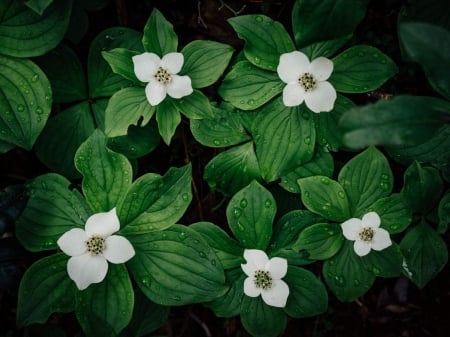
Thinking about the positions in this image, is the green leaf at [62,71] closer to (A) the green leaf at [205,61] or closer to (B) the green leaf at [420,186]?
(A) the green leaf at [205,61]

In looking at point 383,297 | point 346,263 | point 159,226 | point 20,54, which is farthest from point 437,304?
point 20,54

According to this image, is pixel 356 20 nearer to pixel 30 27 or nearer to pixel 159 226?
pixel 159 226

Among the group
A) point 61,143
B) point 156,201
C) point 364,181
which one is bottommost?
point 364,181

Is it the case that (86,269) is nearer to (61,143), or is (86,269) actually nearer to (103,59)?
(61,143)

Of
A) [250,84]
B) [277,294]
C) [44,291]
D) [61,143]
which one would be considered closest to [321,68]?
[250,84]

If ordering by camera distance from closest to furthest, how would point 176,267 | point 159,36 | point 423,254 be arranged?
point 176,267 → point 159,36 → point 423,254

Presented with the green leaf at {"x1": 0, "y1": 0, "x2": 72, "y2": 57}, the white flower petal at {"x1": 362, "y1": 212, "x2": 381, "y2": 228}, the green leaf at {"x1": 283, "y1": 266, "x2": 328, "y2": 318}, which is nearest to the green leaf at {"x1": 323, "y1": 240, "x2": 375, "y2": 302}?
the green leaf at {"x1": 283, "y1": 266, "x2": 328, "y2": 318}
